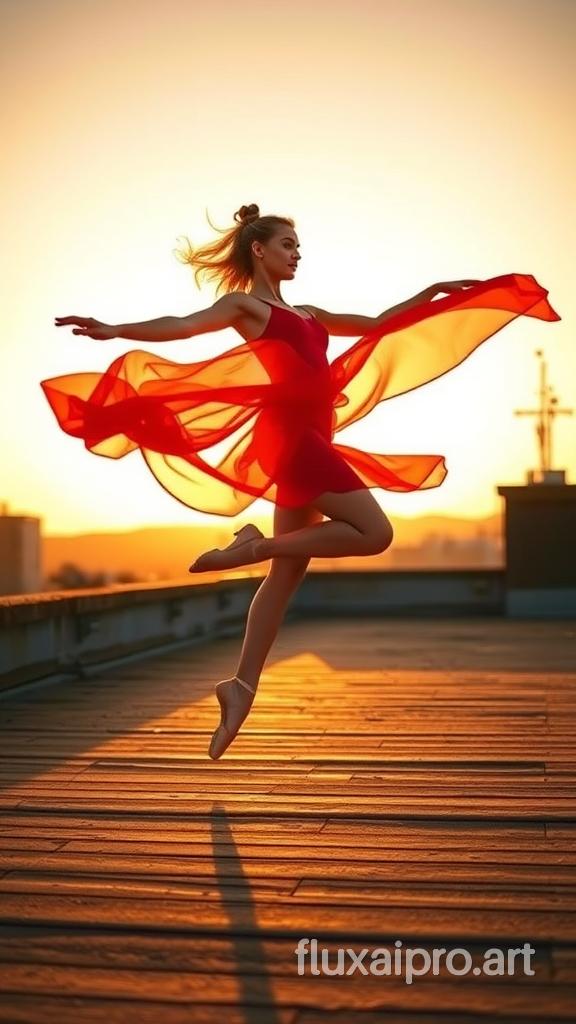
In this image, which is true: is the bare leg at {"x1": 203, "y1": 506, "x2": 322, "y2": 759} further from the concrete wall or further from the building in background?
the building in background

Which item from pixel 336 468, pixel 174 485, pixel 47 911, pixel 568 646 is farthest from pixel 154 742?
pixel 568 646

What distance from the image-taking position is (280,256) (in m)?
4.16

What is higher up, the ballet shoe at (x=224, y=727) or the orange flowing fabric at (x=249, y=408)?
the orange flowing fabric at (x=249, y=408)

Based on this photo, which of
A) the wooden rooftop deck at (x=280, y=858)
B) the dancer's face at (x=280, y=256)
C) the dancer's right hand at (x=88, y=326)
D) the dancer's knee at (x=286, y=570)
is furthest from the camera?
the dancer's face at (x=280, y=256)

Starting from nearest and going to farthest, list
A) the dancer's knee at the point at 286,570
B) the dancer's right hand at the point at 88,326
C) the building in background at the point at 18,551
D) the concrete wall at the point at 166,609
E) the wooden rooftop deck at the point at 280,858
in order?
1. the wooden rooftop deck at the point at 280,858
2. the dancer's right hand at the point at 88,326
3. the dancer's knee at the point at 286,570
4. the concrete wall at the point at 166,609
5. the building in background at the point at 18,551

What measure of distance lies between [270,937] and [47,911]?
1.55 ft

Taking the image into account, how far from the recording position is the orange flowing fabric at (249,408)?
4.00m

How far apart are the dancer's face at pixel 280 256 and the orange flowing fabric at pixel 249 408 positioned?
183 mm

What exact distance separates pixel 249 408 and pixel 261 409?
50 millimetres

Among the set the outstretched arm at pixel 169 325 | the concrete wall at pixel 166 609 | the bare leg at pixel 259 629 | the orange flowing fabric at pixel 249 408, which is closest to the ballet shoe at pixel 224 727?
the bare leg at pixel 259 629

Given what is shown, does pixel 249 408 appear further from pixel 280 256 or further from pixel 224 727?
pixel 224 727

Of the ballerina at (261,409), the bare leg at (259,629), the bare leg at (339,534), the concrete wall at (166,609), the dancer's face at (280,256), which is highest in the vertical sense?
the dancer's face at (280,256)

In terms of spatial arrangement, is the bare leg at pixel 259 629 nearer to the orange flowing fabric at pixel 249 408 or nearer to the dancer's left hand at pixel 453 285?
the orange flowing fabric at pixel 249 408

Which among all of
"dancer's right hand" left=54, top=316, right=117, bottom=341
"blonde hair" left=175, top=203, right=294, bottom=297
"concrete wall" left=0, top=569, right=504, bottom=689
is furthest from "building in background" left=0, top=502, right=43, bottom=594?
"dancer's right hand" left=54, top=316, right=117, bottom=341
